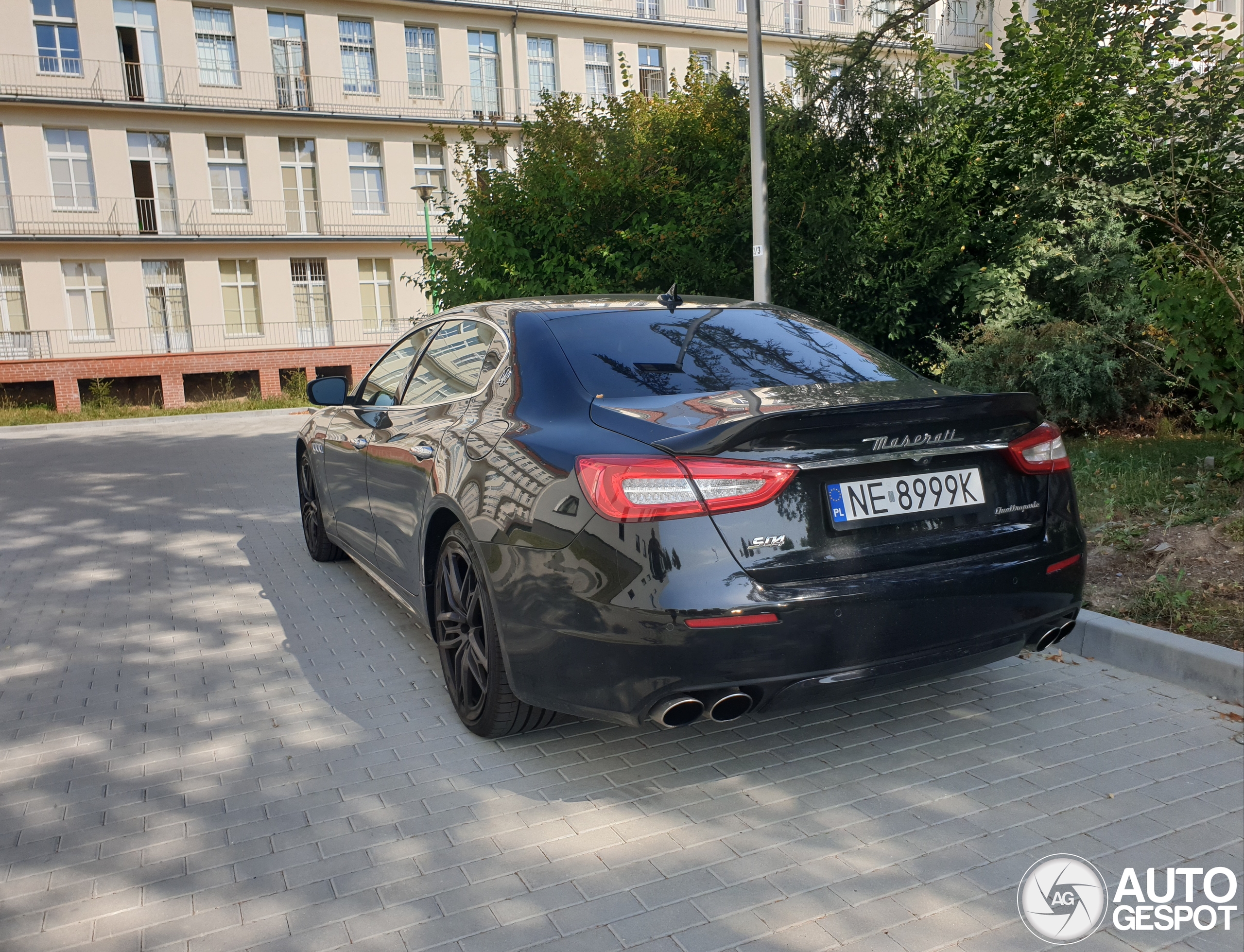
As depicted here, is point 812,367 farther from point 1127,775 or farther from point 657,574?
point 1127,775

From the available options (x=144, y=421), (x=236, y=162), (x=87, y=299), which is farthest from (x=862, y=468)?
(x=236, y=162)

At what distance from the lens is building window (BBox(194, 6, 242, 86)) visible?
105ft

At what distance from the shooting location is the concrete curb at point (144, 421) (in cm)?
2241

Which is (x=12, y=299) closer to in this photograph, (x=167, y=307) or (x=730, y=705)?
(x=167, y=307)

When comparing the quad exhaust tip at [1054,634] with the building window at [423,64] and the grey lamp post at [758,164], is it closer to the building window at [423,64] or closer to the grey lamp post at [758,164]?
the grey lamp post at [758,164]

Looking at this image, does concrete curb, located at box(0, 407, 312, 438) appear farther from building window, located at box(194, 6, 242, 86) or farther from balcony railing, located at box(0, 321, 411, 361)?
building window, located at box(194, 6, 242, 86)

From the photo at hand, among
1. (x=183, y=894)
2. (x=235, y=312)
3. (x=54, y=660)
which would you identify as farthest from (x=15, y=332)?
(x=183, y=894)

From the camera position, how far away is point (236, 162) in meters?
32.9

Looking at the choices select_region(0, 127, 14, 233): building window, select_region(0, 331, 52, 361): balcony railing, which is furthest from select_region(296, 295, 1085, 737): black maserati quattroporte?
select_region(0, 127, 14, 233): building window

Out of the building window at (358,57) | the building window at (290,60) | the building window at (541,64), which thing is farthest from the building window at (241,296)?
the building window at (541,64)

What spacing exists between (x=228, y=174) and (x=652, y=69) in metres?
15.9

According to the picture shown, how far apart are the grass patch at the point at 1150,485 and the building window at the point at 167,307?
30144 mm

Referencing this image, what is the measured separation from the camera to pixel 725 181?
12719 millimetres

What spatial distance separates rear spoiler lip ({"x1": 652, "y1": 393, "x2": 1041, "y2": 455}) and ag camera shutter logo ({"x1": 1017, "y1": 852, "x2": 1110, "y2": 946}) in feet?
4.39
